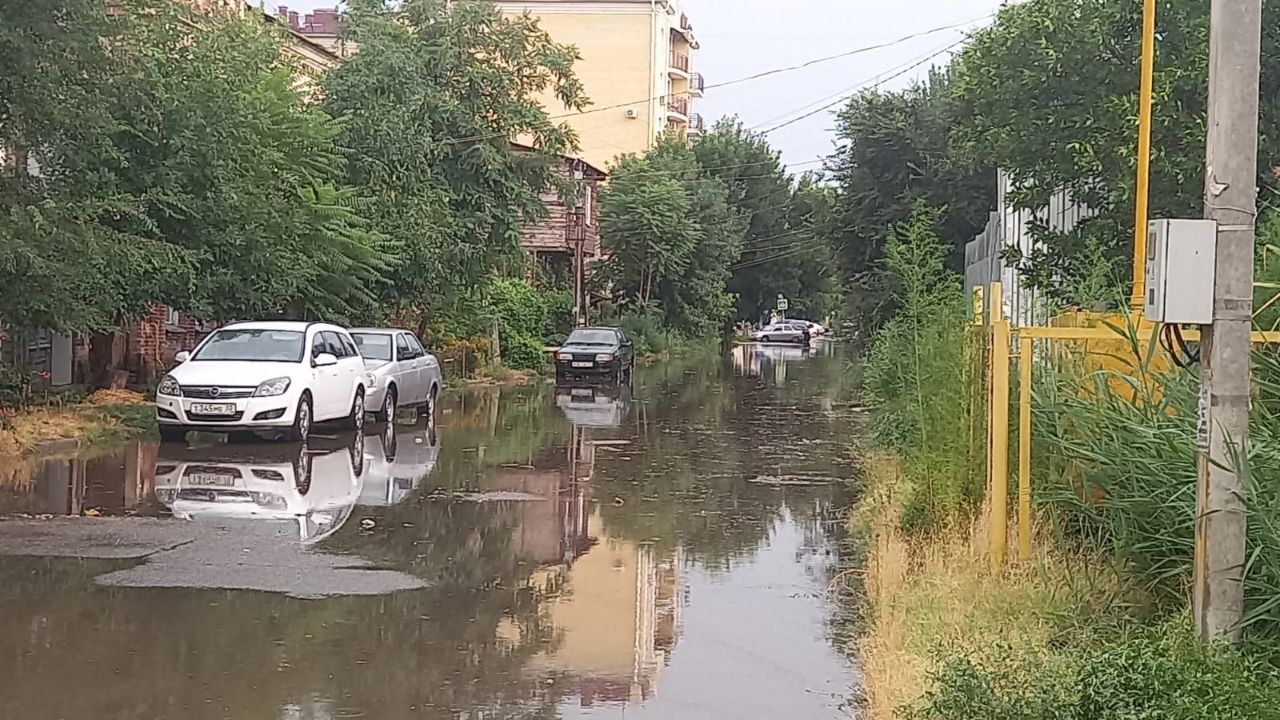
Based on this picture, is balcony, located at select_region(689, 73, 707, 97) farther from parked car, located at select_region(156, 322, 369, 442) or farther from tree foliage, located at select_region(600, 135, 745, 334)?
parked car, located at select_region(156, 322, 369, 442)

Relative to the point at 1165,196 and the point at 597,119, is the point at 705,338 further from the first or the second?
the point at 1165,196

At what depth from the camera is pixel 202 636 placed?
850 cm

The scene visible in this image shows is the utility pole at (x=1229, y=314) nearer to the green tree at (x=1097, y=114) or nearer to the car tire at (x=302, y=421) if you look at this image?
the green tree at (x=1097, y=114)

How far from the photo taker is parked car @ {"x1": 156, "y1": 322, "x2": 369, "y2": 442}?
18703 millimetres

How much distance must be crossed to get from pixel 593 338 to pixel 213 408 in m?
22.4

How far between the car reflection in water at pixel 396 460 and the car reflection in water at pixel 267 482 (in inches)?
6.6

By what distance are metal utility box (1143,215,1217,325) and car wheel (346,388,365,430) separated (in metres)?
16.3

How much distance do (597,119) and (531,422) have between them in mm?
55289

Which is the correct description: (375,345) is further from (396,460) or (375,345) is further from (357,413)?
(396,460)

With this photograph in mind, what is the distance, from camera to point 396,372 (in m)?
23.9

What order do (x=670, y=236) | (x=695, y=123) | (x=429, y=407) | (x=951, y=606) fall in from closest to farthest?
(x=951, y=606) < (x=429, y=407) < (x=670, y=236) < (x=695, y=123)

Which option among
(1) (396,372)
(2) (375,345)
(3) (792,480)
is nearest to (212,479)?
(3) (792,480)

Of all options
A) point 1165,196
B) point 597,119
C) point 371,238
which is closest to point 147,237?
point 371,238

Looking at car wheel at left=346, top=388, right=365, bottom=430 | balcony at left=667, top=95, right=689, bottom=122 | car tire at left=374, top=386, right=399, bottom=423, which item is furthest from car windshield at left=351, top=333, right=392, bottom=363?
balcony at left=667, top=95, right=689, bottom=122
